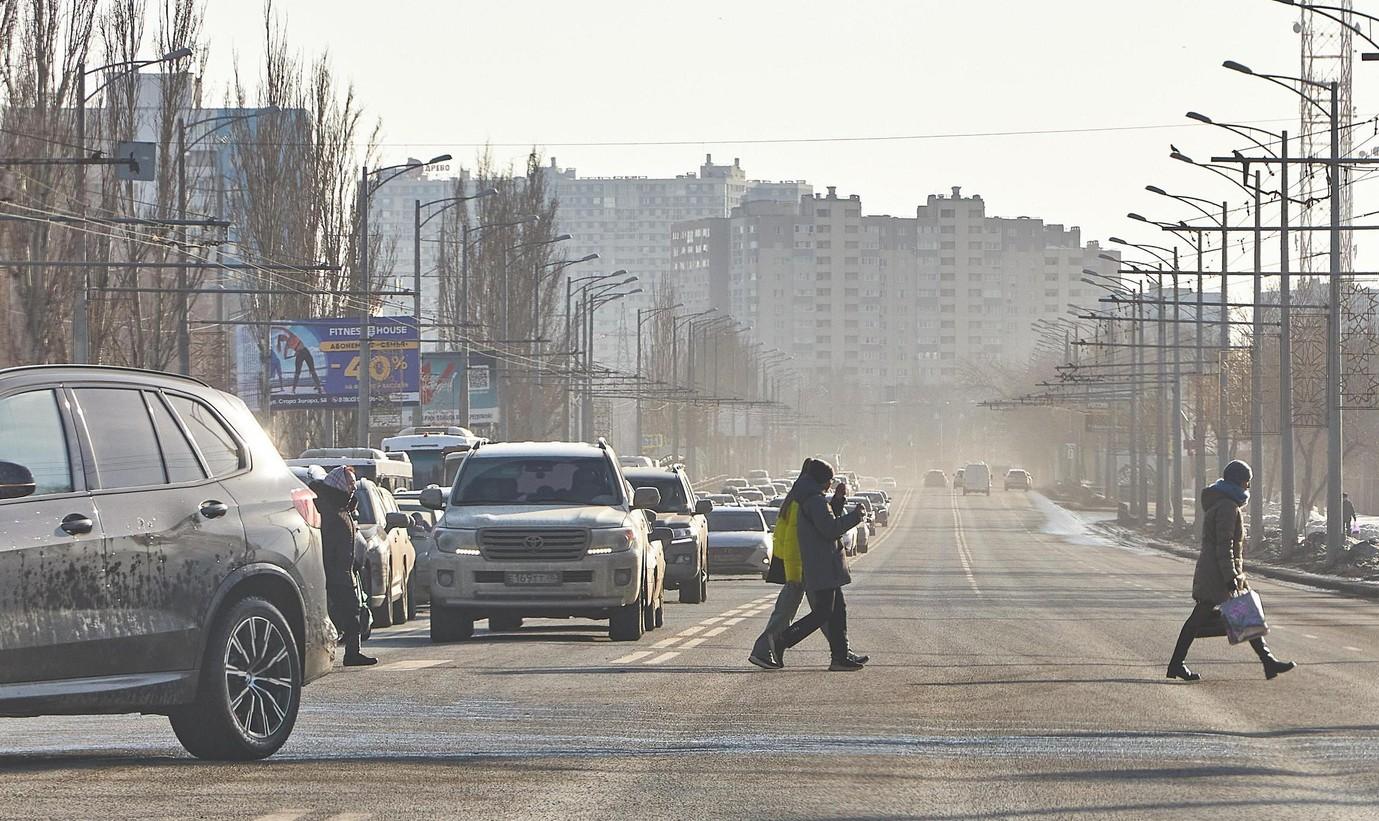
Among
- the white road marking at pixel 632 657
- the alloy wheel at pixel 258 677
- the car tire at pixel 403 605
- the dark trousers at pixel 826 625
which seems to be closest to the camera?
the alloy wheel at pixel 258 677

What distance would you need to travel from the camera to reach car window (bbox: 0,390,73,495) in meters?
9.49

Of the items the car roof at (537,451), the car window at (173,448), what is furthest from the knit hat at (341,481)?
the car window at (173,448)

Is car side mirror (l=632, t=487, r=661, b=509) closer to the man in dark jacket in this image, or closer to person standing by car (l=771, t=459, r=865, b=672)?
person standing by car (l=771, t=459, r=865, b=672)

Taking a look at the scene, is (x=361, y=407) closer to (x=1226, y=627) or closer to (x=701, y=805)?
(x=1226, y=627)

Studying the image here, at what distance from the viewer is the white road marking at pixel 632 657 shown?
60.7ft

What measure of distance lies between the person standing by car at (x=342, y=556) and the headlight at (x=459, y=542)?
330 centimetres

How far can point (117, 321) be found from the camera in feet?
170

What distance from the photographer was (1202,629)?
17828 millimetres

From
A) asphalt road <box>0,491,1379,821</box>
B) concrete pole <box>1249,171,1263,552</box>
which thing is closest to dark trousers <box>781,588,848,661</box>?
asphalt road <box>0,491,1379,821</box>

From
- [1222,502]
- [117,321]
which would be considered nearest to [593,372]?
[117,321]

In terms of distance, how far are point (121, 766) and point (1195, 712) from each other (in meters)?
6.74

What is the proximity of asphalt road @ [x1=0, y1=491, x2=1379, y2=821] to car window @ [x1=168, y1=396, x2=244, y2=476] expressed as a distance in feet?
4.55

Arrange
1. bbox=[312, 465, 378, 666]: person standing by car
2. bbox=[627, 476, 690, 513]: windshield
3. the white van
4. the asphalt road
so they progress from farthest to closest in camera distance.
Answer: the white van < bbox=[627, 476, 690, 513]: windshield < bbox=[312, 465, 378, 666]: person standing by car < the asphalt road

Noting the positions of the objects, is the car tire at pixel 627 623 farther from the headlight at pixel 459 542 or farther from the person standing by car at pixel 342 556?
the person standing by car at pixel 342 556
